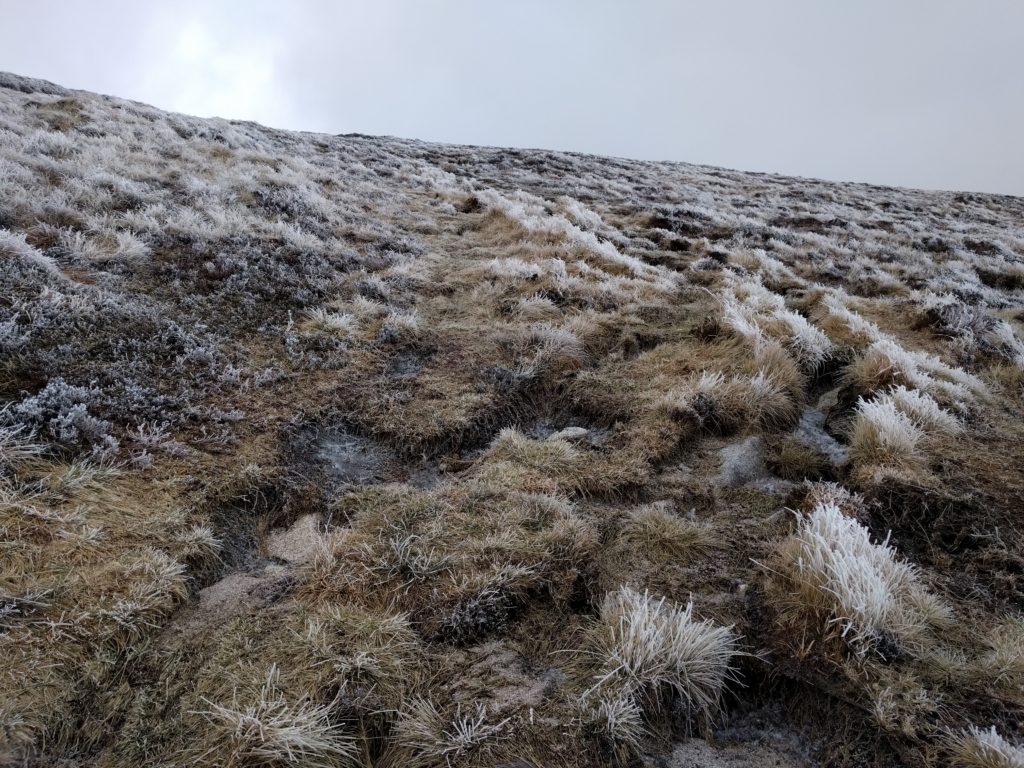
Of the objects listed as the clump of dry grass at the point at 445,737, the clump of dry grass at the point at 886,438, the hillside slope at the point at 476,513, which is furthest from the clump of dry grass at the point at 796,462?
the clump of dry grass at the point at 445,737

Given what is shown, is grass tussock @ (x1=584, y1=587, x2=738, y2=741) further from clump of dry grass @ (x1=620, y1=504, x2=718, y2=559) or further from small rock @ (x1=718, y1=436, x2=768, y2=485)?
small rock @ (x1=718, y1=436, x2=768, y2=485)

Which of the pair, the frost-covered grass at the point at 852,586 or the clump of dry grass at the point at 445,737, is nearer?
the clump of dry grass at the point at 445,737

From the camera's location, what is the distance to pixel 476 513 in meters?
3.70

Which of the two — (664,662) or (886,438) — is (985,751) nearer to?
(664,662)

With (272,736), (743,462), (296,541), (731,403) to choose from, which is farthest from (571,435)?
(272,736)

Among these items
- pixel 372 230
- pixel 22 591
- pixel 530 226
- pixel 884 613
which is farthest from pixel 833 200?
pixel 22 591

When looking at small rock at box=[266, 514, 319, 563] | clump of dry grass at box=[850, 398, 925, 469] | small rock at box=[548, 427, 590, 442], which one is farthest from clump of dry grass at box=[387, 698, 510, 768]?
clump of dry grass at box=[850, 398, 925, 469]

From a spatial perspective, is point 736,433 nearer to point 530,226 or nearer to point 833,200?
point 530,226

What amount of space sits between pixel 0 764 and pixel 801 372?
22.3ft

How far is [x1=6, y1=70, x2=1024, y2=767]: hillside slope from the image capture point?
2.37m

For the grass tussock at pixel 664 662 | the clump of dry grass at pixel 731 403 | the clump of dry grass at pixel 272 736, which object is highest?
the clump of dry grass at pixel 731 403

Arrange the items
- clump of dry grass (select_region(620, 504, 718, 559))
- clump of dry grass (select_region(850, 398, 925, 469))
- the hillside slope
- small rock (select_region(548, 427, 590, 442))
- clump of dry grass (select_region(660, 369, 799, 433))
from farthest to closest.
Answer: clump of dry grass (select_region(660, 369, 799, 433)), small rock (select_region(548, 427, 590, 442)), clump of dry grass (select_region(850, 398, 925, 469)), clump of dry grass (select_region(620, 504, 718, 559)), the hillside slope

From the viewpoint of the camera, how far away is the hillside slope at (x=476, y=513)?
2373mm

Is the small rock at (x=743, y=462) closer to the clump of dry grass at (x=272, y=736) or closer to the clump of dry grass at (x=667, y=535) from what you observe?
the clump of dry grass at (x=667, y=535)
